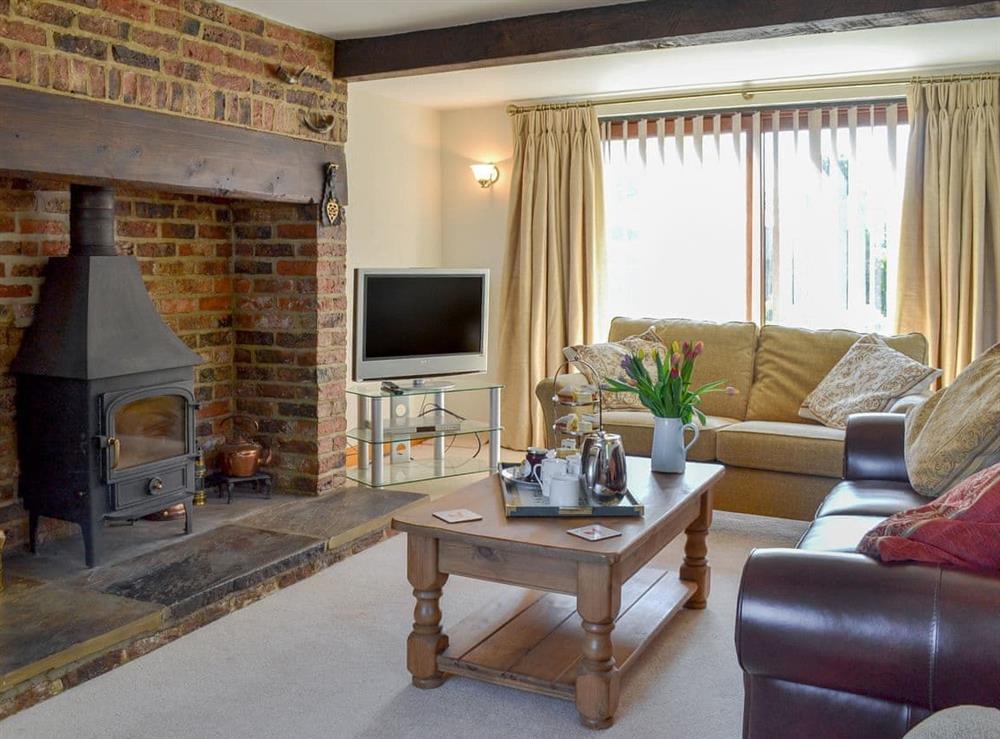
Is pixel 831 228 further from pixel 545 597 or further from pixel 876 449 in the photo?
pixel 545 597

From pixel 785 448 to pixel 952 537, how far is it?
2.40m

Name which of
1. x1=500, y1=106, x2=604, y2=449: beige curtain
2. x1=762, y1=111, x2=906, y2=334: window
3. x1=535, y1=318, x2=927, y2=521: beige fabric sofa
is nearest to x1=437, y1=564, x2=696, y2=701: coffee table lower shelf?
x1=535, y1=318, x2=927, y2=521: beige fabric sofa

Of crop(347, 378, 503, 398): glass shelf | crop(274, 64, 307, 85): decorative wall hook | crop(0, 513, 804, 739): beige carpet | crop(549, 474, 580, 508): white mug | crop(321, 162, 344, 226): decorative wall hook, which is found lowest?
crop(0, 513, 804, 739): beige carpet

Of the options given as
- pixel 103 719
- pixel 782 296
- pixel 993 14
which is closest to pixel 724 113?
pixel 782 296

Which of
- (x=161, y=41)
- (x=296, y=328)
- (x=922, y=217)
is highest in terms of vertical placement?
(x=161, y=41)

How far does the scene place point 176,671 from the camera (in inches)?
115

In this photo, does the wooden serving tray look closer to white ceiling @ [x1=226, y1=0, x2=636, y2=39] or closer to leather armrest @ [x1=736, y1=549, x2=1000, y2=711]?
leather armrest @ [x1=736, y1=549, x2=1000, y2=711]

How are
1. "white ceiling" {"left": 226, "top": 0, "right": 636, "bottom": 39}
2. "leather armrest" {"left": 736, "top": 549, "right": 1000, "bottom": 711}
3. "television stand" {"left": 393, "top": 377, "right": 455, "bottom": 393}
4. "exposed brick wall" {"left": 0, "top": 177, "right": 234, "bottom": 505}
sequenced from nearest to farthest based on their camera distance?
1. "leather armrest" {"left": 736, "top": 549, "right": 1000, "bottom": 711}
2. "exposed brick wall" {"left": 0, "top": 177, "right": 234, "bottom": 505}
3. "white ceiling" {"left": 226, "top": 0, "right": 636, "bottom": 39}
4. "television stand" {"left": 393, "top": 377, "right": 455, "bottom": 393}

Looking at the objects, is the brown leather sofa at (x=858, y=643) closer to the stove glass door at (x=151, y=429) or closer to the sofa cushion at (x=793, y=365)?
the stove glass door at (x=151, y=429)

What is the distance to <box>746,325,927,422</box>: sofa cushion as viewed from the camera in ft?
16.0

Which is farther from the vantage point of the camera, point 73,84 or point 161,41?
point 161,41

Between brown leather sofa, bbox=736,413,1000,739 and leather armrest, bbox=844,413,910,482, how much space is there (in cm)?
163

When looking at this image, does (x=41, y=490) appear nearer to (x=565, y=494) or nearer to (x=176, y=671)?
(x=176, y=671)

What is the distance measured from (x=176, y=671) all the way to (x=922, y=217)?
14.4 ft
